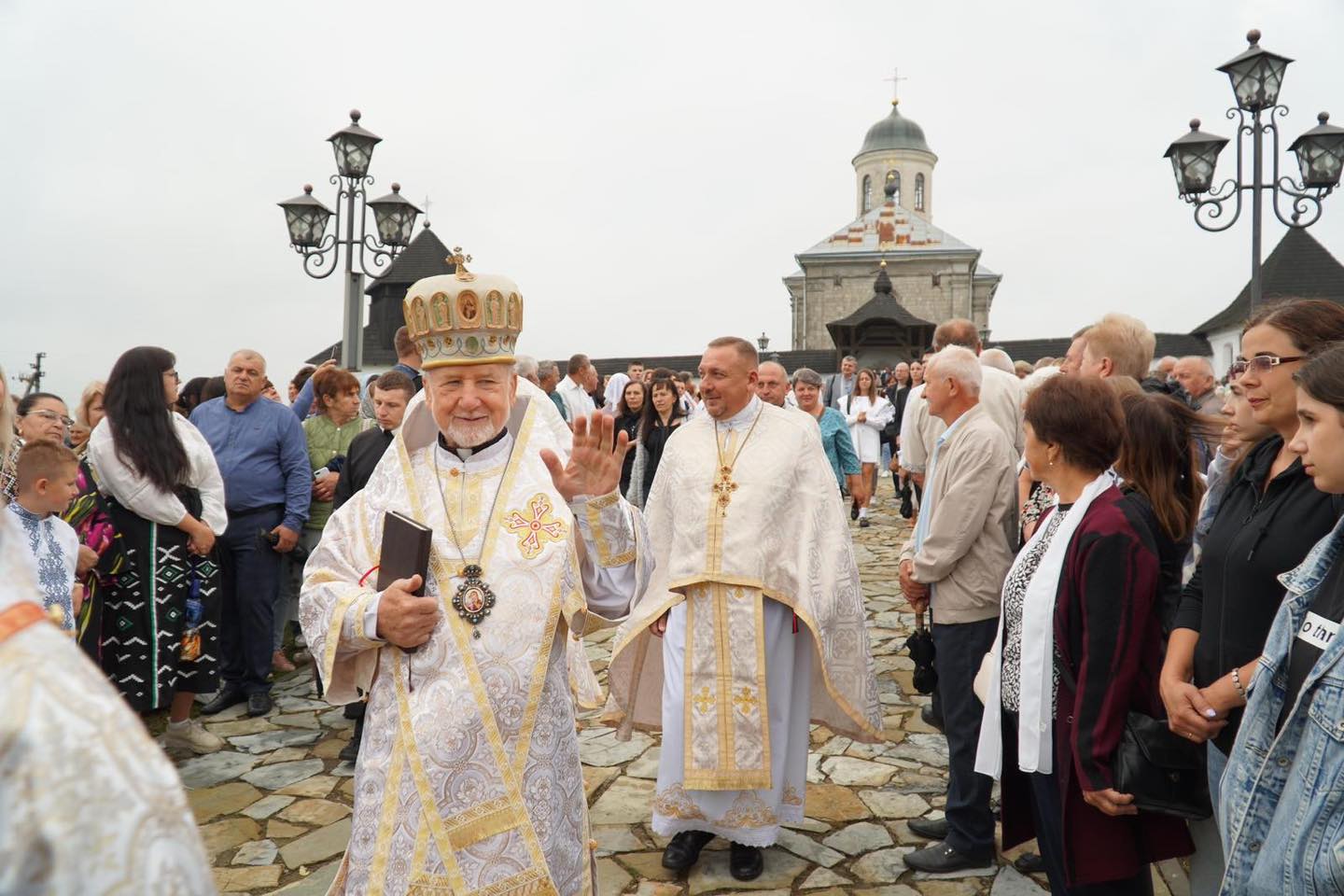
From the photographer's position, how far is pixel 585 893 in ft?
8.46

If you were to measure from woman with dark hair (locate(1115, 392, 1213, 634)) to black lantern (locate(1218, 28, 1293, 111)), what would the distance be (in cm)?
752

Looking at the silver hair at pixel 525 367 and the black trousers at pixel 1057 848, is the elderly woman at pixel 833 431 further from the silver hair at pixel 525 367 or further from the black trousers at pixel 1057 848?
the black trousers at pixel 1057 848

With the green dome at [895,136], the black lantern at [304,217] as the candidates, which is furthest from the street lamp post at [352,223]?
the green dome at [895,136]

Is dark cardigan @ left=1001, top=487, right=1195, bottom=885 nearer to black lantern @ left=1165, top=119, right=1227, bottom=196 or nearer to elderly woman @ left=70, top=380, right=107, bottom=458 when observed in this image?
elderly woman @ left=70, top=380, right=107, bottom=458

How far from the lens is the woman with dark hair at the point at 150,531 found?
4.96 metres

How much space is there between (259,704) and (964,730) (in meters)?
4.30

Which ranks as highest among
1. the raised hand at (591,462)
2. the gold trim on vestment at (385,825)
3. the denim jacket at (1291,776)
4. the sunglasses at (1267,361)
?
the sunglasses at (1267,361)

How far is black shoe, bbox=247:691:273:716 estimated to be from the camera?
19.3 ft

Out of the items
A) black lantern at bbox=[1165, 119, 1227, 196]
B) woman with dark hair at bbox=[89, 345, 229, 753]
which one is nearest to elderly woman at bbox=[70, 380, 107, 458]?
woman with dark hair at bbox=[89, 345, 229, 753]

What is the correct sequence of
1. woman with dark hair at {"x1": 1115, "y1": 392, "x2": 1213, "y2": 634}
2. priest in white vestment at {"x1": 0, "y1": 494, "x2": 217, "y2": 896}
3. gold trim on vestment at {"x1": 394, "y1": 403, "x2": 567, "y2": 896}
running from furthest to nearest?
woman with dark hair at {"x1": 1115, "y1": 392, "x2": 1213, "y2": 634} → gold trim on vestment at {"x1": 394, "y1": 403, "x2": 567, "y2": 896} → priest in white vestment at {"x1": 0, "y1": 494, "x2": 217, "y2": 896}

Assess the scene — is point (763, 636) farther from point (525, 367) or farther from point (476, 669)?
point (525, 367)

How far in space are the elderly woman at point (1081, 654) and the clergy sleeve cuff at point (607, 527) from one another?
124 cm

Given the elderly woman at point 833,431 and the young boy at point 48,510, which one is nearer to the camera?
the young boy at point 48,510

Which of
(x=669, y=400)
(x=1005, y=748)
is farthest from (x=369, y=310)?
(x=1005, y=748)
